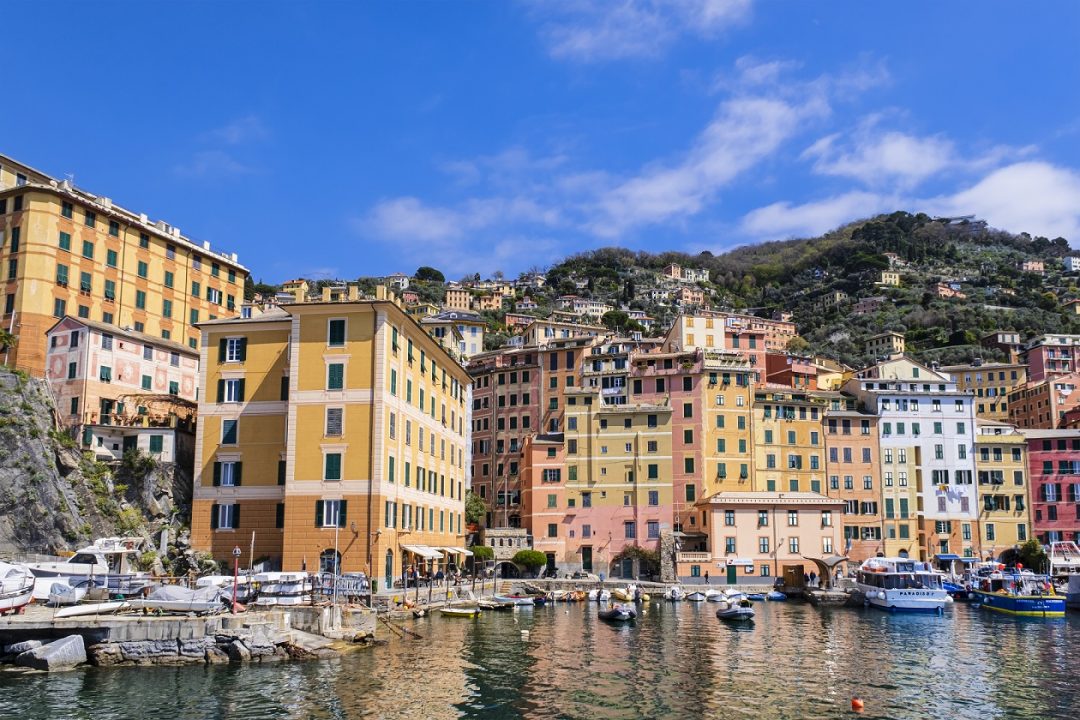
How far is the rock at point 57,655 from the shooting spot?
31.8 metres

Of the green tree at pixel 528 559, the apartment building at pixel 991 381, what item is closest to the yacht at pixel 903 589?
the green tree at pixel 528 559

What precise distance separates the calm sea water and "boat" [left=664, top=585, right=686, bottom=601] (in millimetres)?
23567

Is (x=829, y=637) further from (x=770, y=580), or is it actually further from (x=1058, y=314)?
(x=1058, y=314)

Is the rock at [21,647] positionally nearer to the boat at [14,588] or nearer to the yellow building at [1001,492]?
the boat at [14,588]

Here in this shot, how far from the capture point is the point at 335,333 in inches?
2106

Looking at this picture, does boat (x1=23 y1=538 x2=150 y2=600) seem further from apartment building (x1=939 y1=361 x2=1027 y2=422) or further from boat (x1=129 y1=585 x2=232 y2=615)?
apartment building (x1=939 y1=361 x2=1027 y2=422)

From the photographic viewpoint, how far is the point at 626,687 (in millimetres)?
31734

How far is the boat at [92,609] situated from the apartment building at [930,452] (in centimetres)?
7092

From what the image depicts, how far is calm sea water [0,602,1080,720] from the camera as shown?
27625 mm

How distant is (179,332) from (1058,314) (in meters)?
169

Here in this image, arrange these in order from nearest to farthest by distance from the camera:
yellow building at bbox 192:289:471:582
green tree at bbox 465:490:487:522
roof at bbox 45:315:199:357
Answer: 1. yellow building at bbox 192:289:471:582
2. roof at bbox 45:315:199:357
3. green tree at bbox 465:490:487:522

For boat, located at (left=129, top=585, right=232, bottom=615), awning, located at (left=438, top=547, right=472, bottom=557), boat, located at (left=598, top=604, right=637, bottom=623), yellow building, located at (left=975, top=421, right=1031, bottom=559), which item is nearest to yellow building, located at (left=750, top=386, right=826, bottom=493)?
yellow building, located at (left=975, top=421, right=1031, bottom=559)

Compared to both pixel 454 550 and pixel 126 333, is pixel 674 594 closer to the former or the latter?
pixel 454 550

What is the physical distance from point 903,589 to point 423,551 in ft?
116
